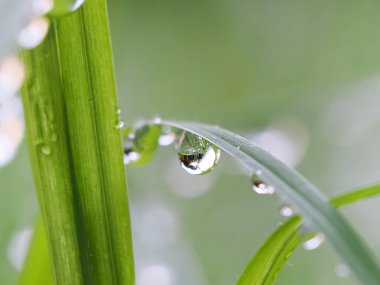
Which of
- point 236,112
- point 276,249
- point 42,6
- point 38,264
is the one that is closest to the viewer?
point 42,6

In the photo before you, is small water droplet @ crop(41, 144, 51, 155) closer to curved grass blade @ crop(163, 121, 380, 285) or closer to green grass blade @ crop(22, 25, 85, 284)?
green grass blade @ crop(22, 25, 85, 284)

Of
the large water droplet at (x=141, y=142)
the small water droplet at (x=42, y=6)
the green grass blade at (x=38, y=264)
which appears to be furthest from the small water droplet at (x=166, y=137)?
the small water droplet at (x=42, y=6)

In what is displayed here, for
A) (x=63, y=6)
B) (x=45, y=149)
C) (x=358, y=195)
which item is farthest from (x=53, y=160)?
(x=358, y=195)

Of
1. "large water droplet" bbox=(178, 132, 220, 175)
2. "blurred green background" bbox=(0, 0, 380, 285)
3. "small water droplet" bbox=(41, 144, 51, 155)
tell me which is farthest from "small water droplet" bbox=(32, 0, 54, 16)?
"blurred green background" bbox=(0, 0, 380, 285)

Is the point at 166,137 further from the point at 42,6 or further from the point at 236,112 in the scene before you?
the point at 236,112

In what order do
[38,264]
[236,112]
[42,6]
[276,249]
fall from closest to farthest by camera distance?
[42,6], [276,249], [38,264], [236,112]

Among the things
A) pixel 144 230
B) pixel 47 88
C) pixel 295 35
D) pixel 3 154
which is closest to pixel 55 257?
pixel 47 88

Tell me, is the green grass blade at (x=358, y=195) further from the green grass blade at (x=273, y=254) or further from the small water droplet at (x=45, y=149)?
the small water droplet at (x=45, y=149)
